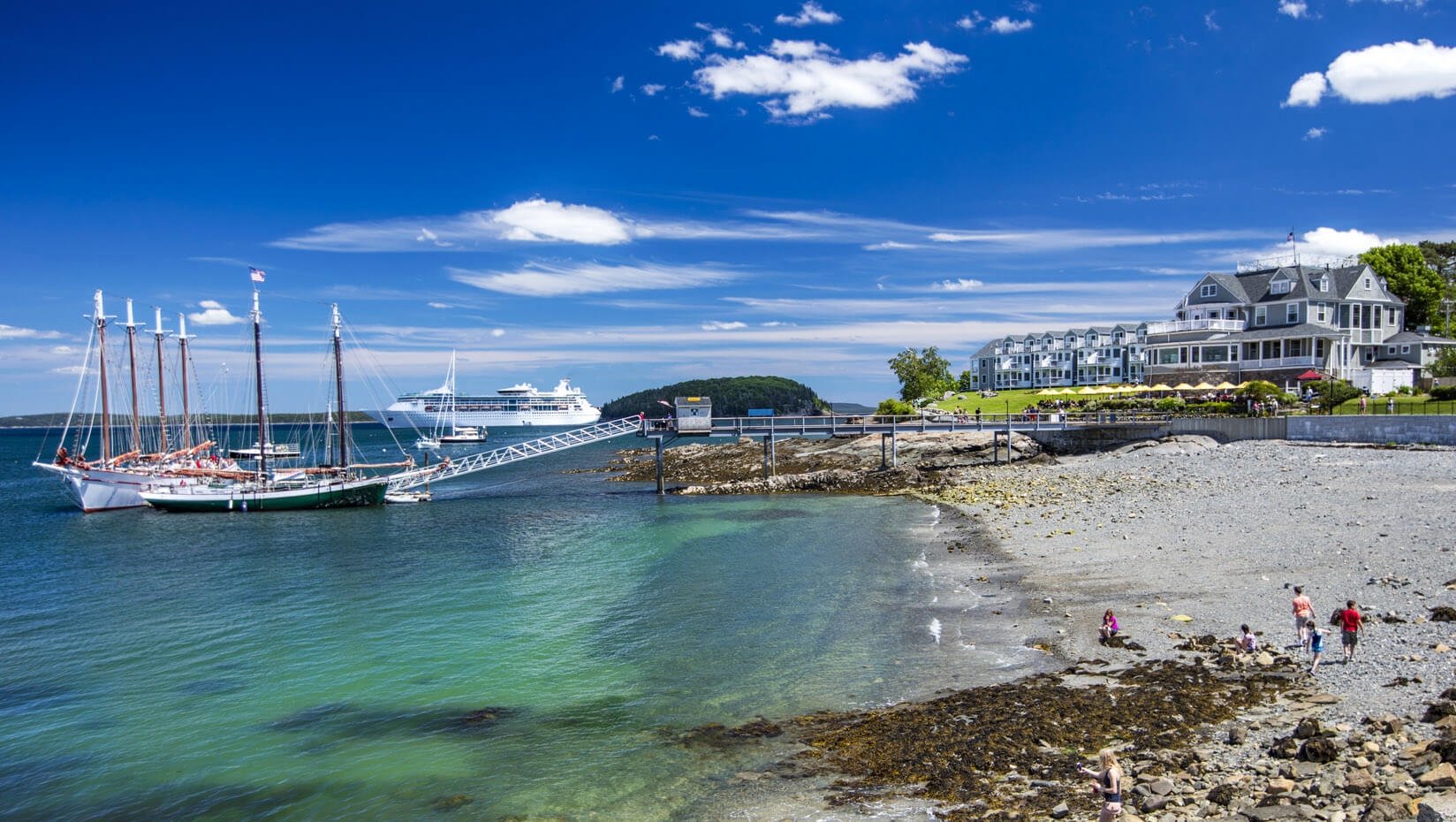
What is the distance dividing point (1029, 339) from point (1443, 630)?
8965 cm

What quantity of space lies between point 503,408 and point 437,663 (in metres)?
176

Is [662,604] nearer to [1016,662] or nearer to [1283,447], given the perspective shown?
[1016,662]

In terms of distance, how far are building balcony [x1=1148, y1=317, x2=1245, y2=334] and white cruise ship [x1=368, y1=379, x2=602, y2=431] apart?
147 m

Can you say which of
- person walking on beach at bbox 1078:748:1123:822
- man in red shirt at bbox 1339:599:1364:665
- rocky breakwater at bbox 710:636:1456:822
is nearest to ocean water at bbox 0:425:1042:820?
rocky breakwater at bbox 710:636:1456:822

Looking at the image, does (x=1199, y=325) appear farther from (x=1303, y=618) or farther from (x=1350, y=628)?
(x=1350, y=628)

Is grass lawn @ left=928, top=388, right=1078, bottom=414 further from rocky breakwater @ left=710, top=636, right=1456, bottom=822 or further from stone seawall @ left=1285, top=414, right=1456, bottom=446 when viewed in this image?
rocky breakwater @ left=710, top=636, right=1456, bottom=822

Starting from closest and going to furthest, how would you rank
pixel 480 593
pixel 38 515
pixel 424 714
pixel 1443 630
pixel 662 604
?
pixel 1443 630
pixel 424 714
pixel 662 604
pixel 480 593
pixel 38 515

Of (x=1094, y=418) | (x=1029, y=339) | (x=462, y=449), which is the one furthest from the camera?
(x=462, y=449)

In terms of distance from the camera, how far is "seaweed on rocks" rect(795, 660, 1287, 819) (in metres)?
10.4

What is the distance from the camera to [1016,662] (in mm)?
15133

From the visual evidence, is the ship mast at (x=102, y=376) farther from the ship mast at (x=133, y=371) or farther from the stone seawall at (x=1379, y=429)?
the stone seawall at (x=1379, y=429)

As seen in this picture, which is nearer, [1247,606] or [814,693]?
[814,693]

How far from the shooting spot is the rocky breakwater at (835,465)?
156ft

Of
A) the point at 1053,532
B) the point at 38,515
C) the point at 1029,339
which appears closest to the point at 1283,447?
the point at 1053,532
